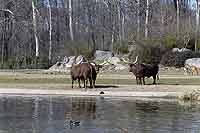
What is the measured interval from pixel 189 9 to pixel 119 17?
22.1 m

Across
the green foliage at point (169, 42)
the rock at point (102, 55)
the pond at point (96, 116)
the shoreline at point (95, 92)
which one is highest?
the green foliage at point (169, 42)

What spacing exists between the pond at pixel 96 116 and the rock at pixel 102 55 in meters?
36.9

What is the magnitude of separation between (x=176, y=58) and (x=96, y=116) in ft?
129

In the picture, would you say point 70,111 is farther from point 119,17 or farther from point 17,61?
point 119,17

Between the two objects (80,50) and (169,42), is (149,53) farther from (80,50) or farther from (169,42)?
(80,50)

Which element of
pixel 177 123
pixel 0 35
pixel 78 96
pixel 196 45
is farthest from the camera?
pixel 0 35

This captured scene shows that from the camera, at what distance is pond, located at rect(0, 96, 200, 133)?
19.5 m

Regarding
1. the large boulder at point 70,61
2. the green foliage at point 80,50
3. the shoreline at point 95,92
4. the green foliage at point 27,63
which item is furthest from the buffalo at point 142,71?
the green foliage at point 27,63

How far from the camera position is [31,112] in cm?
2495

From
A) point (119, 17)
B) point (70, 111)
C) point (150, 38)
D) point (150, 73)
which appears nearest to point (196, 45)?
point (150, 38)

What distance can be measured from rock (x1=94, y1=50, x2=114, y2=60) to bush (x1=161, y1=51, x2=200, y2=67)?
8187 mm

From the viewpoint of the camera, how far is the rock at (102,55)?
227ft

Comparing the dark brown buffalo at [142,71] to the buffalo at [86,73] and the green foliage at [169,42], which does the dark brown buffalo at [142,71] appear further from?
the green foliage at [169,42]

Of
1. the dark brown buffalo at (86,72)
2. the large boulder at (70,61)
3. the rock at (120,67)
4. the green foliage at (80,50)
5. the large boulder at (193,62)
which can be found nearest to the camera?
the dark brown buffalo at (86,72)
